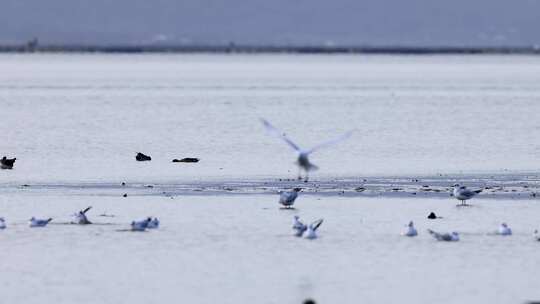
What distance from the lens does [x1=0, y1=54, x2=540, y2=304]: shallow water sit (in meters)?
19.9

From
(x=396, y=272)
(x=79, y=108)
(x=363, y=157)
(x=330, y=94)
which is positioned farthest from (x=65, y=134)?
(x=330, y=94)

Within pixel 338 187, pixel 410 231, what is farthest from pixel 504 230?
pixel 338 187

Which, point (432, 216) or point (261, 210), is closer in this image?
point (432, 216)

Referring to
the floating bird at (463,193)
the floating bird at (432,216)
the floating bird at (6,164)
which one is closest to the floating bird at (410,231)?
the floating bird at (432,216)

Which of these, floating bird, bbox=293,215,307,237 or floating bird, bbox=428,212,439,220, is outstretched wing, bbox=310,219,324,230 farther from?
floating bird, bbox=428,212,439,220

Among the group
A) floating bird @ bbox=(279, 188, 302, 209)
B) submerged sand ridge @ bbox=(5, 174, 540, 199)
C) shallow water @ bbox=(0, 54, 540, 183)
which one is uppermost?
shallow water @ bbox=(0, 54, 540, 183)

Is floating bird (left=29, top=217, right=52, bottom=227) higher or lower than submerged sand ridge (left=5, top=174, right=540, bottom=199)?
lower

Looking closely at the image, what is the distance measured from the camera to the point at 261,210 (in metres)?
26.9

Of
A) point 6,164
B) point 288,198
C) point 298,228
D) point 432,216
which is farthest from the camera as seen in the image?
point 6,164

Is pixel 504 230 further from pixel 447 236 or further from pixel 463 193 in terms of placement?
pixel 463 193

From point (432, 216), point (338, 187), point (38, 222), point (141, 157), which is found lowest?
point (38, 222)

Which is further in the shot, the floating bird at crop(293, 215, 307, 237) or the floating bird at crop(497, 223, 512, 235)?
the floating bird at crop(293, 215, 307, 237)

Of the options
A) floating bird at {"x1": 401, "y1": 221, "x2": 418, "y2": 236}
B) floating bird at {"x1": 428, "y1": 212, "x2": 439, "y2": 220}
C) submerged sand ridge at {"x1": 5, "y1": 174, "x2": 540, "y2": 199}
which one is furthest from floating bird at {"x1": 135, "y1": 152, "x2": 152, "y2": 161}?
floating bird at {"x1": 401, "y1": 221, "x2": 418, "y2": 236}

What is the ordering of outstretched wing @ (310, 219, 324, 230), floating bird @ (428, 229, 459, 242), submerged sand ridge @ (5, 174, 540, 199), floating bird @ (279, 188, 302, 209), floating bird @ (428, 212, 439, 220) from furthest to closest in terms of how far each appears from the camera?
1. submerged sand ridge @ (5, 174, 540, 199)
2. floating bird @ (279, 188, 302, 209)
3. floating bird @ (428, 212, 439, 220)
4. outstretched wing @ (310, 219, 324, 230)
5. floating bird @ (428, 229, 459, 242)
